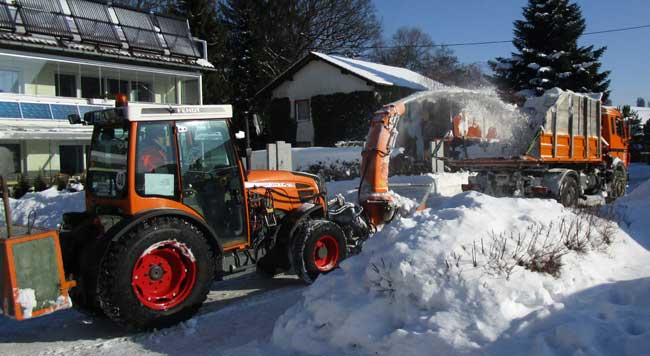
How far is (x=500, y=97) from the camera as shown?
12469mm

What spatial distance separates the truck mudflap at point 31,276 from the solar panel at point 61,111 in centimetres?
1730

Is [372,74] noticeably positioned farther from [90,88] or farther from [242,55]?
[90,88]

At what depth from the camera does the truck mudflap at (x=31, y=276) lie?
4.46 meters

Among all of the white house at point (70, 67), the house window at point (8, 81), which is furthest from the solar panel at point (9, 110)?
the house window at point (8, 81)

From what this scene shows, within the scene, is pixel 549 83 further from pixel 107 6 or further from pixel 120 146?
pixel 120 146

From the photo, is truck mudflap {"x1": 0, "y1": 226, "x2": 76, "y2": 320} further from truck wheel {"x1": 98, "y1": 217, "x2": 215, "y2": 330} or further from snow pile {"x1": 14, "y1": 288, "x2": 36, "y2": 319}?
truck wheel {"x1": 98, "y1": 217, "x2": 215, "y2": 330}

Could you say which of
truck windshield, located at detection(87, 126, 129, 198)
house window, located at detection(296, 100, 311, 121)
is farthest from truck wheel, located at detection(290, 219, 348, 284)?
house window, located at detection(296, 100, 311, 121)

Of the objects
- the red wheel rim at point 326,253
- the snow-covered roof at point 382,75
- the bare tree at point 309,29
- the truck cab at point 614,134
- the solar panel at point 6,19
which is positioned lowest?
the red wheel rim at point 326,253

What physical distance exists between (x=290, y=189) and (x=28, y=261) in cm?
332

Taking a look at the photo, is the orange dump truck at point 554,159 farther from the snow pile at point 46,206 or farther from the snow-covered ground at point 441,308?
the snow pile at point 46,206

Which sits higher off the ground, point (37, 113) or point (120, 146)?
point (37, 113)

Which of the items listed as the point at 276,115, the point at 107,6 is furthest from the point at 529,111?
the point at 276,115

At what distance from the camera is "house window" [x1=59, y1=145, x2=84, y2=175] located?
21.6 meters

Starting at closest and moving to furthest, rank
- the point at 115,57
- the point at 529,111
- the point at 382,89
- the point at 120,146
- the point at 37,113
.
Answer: the point at 120,146 → the point at 529,111 → the point at 37,113 → the point at 115,57 → the point at 382,89
